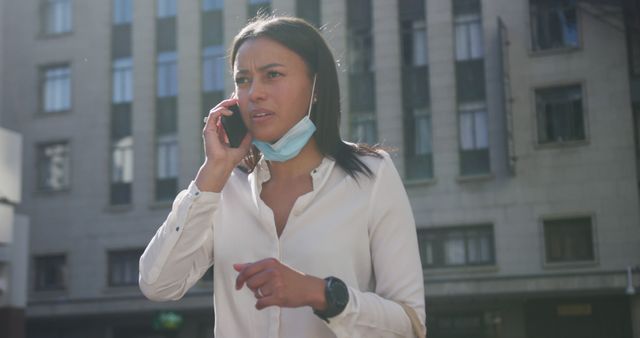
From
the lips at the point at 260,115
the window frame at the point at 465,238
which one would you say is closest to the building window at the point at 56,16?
the window frame at the point at 465,238

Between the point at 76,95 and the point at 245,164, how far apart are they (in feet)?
111

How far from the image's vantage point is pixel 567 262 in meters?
28.7

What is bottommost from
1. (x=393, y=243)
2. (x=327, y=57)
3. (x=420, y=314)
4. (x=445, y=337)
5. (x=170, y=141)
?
(x=445, y=337)

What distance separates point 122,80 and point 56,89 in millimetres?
2657

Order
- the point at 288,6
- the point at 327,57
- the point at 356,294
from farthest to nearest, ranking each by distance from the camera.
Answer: the point at 288,6 < the point at 327,57 < the point at 356,294

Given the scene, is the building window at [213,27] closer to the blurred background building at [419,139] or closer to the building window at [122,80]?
the blurred background building at [419,139]

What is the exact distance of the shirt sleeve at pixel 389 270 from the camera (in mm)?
2197

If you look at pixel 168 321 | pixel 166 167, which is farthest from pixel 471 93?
pixel 168 321

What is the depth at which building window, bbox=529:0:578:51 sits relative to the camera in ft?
96.2

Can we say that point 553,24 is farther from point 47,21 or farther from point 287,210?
point 287,210

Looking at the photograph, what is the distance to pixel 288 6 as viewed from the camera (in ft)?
107

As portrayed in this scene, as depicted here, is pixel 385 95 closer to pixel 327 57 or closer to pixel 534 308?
pixel 534 308

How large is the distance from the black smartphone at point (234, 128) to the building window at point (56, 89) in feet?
113


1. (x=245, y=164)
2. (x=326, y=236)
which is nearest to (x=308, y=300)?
(x=326, y=236)
